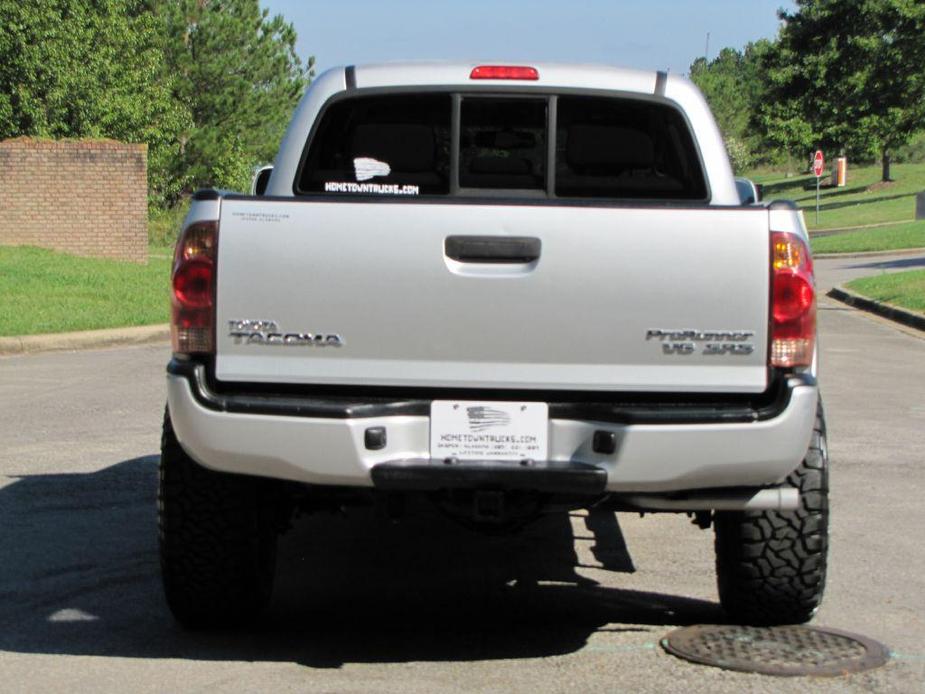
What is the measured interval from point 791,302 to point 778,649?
1264 millimetres

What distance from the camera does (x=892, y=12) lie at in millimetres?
71000

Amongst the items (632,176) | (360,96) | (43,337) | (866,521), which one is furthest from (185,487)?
(43,337)

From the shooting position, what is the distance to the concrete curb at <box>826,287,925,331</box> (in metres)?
21.1

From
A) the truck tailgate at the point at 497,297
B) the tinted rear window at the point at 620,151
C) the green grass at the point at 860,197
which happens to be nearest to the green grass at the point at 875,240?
the green grass at the point at 860,197

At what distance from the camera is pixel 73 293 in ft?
69.7

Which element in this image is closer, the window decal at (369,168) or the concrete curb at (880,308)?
the window decal at (369,168)

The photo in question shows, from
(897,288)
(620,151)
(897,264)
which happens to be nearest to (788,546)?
(620,151)

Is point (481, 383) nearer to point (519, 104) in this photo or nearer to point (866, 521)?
point (519, 104)

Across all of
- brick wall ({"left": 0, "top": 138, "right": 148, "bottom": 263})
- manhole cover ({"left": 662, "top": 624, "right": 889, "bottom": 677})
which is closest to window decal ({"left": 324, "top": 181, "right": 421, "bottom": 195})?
manhole cover ({"left": 662, "top": 624, "right": 889, "bottom": 677})

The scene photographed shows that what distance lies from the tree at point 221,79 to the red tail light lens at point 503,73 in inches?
1872

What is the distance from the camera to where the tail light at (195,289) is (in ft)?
16.2

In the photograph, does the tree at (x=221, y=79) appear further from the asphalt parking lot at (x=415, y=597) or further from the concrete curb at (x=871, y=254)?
the asphalt parking lot at (x=415, y=597)

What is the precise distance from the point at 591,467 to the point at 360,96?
1938 mm

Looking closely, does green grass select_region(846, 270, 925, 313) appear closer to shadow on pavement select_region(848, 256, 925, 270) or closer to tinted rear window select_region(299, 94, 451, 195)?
shadow on pavement select_region(848, 256, 925, 270)
